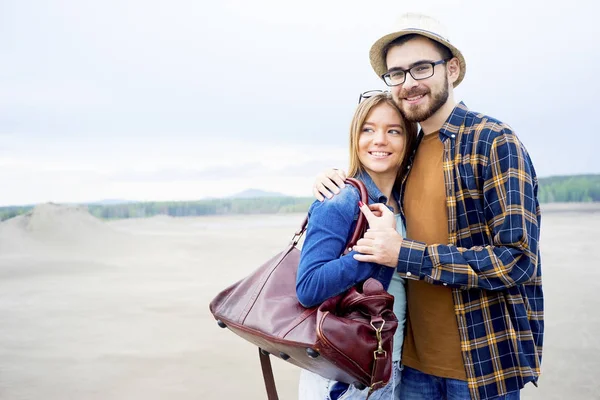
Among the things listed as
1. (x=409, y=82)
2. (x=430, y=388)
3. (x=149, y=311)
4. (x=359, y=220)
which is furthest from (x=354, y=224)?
(x=149, y=311)

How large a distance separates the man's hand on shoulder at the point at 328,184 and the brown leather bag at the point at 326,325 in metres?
0.08

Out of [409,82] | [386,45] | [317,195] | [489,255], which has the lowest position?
[489,255]

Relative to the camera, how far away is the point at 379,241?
1.85 m

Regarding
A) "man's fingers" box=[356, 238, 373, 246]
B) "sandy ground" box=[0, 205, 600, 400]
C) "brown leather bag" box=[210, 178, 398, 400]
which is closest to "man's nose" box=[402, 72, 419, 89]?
"brown leather bag" box=[210, 178, 398, 400]

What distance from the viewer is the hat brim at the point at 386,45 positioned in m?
2.15

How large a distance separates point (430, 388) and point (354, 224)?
0.78 m

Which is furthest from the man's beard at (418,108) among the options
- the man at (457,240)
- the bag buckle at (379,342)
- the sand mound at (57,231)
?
the sand mound at (57,231)

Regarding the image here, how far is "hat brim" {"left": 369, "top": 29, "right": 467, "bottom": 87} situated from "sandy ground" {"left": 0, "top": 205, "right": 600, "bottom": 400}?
3142mm

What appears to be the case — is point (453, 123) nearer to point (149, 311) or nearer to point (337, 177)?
point (337, 177)

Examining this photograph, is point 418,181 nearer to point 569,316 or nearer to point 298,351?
point 298,351

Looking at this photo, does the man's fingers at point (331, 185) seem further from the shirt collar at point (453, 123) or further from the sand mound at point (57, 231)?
the sand mound at point (57, 231)

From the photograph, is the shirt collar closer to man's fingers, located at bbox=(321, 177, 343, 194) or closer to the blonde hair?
the blonde hair

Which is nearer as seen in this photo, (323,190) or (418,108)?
(323,190)

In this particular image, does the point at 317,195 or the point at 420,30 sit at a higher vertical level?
the point at 420,30
